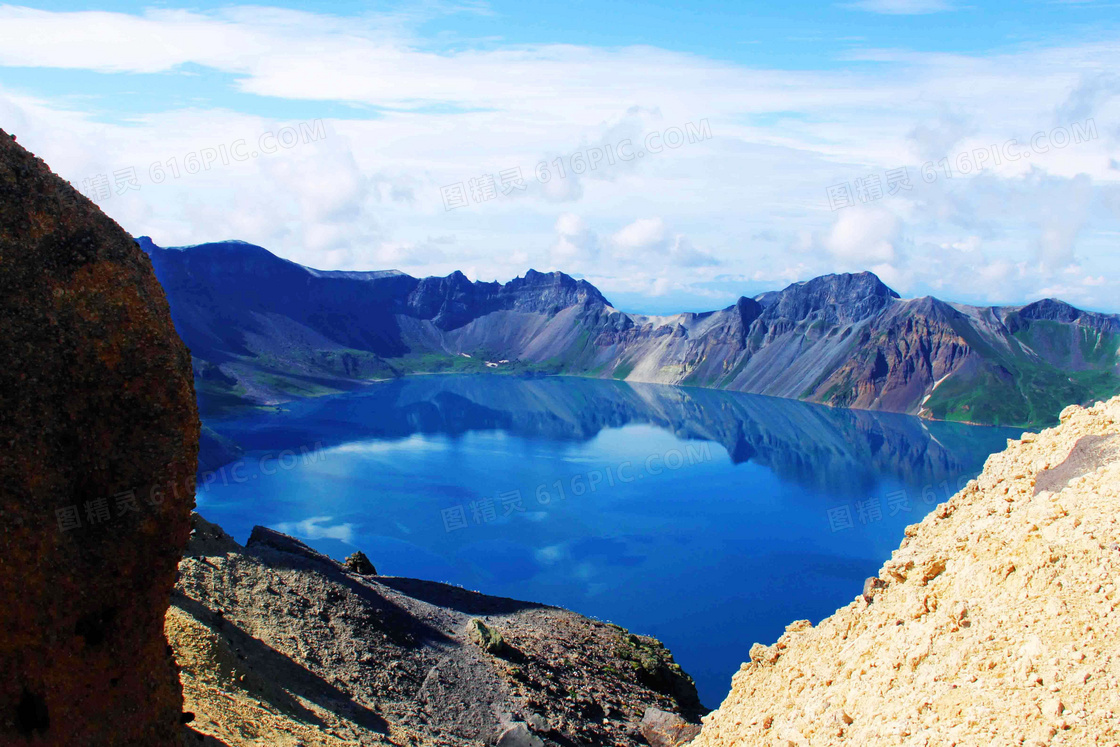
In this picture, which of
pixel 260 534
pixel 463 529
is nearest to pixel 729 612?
pixel 463 529

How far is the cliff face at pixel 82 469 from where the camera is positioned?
395 inches

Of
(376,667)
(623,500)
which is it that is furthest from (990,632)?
(623,500)

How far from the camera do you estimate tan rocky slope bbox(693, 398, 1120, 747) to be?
8.46m

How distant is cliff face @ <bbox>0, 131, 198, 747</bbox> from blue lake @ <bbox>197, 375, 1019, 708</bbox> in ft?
131

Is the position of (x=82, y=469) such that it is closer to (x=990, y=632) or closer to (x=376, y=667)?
(x=990, y=632)

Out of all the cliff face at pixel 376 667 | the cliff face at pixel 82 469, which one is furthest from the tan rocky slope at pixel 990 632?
the cliff face at pixel 376 667

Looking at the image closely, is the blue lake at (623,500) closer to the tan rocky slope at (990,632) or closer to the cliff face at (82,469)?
the tan rocky slope at (990,632)

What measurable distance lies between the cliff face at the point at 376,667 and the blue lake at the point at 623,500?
16105 mm

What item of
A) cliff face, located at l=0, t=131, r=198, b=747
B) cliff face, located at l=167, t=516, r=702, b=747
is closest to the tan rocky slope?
cliff face, located at l=0, t=131, r=198, b=747

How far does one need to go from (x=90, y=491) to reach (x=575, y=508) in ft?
278

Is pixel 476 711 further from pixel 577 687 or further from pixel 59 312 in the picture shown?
pixel 59 312

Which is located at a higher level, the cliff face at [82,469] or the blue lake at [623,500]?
the blue lake at [623,500]

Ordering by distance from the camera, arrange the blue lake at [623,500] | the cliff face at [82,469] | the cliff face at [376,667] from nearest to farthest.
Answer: the cliff face at [82,469] → the cliff face at [376,667] → the blue lake at [623,500]

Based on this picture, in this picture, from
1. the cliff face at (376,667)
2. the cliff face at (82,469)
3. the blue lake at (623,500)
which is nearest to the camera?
the cliff face at (82,469)
